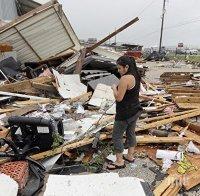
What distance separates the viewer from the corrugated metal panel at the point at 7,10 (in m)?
18.5

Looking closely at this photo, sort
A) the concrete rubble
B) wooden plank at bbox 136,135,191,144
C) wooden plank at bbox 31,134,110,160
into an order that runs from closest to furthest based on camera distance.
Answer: the concrete rubble < wooden plank at bbox 31,134,110,160 < wooden plank at bbox 136,135,191,144

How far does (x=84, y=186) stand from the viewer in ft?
12.5

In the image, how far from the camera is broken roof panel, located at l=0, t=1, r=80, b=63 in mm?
13547

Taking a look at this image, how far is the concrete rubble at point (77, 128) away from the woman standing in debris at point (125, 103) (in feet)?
1.22

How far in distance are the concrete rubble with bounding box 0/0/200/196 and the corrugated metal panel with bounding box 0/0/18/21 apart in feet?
17.0

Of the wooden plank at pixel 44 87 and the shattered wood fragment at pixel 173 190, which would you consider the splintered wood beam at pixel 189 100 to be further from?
the shattered wood fragment at pixel 173 190

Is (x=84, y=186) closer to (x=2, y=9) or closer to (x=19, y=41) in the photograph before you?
(x=19, y=41)

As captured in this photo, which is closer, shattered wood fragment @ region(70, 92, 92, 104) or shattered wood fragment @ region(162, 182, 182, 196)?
shattered wood fragment @ region(162, 182, 182, 196)

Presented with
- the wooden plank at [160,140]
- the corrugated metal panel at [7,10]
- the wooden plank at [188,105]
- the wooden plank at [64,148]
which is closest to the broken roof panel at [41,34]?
the corrugated metal panel at [7,10]

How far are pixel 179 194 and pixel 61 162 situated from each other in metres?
2.03

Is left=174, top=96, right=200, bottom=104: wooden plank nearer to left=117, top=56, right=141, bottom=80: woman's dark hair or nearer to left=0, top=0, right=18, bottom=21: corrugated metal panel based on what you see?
left=117, top=56, right=141, bottom=80: woman's dark hair

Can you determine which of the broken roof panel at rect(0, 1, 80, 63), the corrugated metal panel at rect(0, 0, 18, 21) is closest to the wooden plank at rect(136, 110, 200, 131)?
the broken roof panel at rect(0, 1, 80, 63)

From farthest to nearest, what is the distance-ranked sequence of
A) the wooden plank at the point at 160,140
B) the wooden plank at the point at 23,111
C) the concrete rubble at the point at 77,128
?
the wooden plank at the point at 23,111, the wooden plank at the point at 160,140, the concrete rubble at the point at 77,128

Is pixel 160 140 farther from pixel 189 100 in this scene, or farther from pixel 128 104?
pixel 189 100
